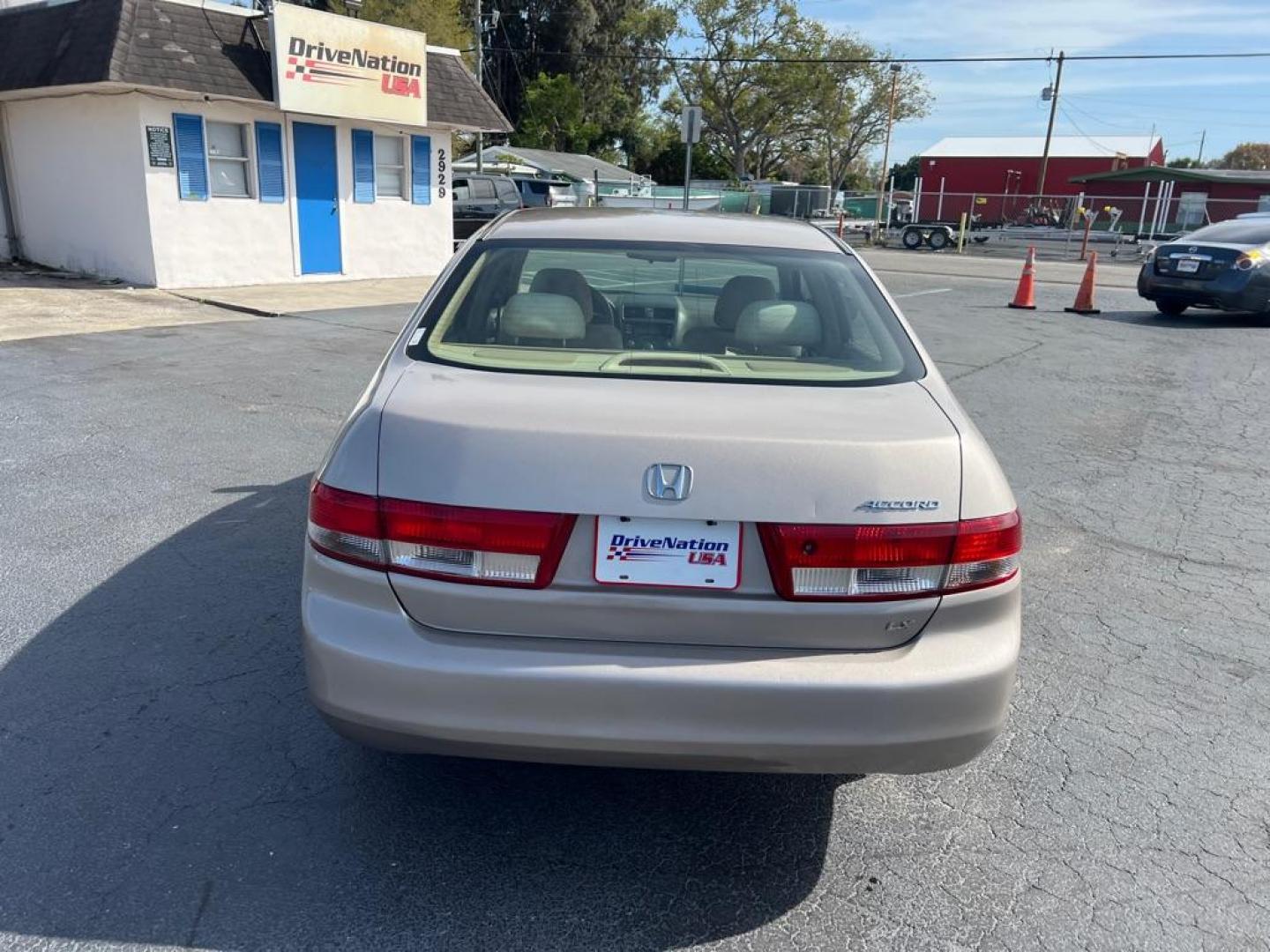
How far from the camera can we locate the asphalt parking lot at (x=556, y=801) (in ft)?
7.64

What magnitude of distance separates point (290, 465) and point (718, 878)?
418 cm

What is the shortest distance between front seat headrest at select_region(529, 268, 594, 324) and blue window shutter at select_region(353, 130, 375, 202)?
14.9 metres

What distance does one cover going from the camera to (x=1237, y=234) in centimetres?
1376

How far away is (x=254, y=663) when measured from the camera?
345 centimetres

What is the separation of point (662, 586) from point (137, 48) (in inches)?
566

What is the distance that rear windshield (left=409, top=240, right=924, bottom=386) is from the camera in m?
2.77

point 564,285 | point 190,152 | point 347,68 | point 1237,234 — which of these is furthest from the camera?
point 347,68

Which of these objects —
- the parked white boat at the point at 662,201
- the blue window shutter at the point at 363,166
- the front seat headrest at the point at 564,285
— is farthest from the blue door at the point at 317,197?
the front seat headrest at the point at 564,285

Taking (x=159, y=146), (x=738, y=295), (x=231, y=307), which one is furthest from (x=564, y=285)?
(x=159, y=146)

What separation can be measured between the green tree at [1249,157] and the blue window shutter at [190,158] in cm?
10710

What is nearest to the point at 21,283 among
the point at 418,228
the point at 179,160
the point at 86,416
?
the point at 179,160

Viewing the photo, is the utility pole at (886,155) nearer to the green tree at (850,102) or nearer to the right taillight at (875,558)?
the green tree at (850,102)

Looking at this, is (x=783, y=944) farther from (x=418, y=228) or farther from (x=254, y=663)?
(x=418, y=228)

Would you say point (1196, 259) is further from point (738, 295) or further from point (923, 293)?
point (738, 295)
